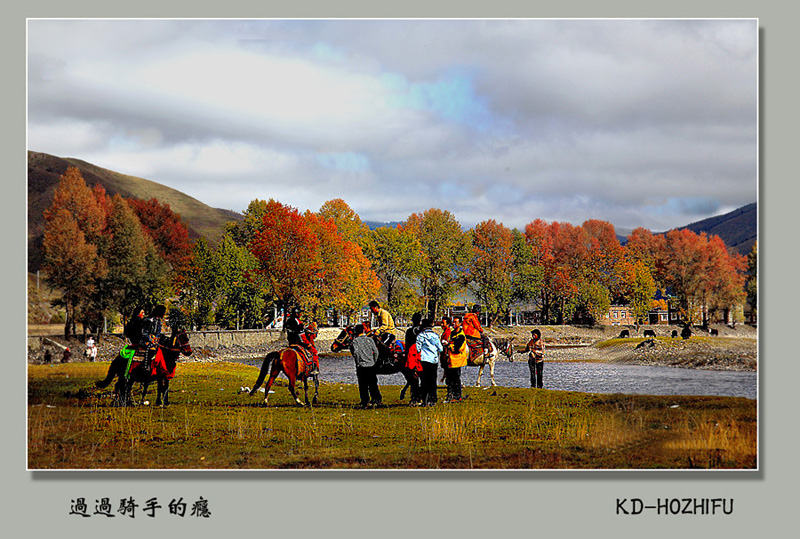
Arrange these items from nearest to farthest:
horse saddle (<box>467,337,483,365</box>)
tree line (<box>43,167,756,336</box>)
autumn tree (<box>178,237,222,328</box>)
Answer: tree line (<box>43,167,756,336</box>)
horse saddle (<box>467,337,483,365</box>)
autumn tree (<box>178,237,222,328</box>)

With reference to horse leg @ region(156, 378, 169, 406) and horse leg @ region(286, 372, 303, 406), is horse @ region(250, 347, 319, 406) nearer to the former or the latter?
horse leg @ region(286, 372, 303, 406)

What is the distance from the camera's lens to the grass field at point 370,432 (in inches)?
369

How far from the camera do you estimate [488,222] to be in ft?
41.6

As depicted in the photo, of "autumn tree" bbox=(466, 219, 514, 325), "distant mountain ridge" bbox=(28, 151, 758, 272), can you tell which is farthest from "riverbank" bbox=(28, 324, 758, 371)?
"distant mountain ridge" bbox=(28, 151, 758, 272)

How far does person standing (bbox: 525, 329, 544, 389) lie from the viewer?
522 inches

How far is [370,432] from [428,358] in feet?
6.08

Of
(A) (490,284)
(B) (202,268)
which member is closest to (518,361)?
(A) (490,284)

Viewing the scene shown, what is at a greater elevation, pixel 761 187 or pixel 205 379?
pixel 761 187

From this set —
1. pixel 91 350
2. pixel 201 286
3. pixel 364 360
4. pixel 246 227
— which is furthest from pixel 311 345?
pixel 246 227

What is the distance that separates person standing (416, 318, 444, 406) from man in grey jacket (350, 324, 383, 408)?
2.56 ft

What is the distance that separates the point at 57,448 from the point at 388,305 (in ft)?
25.8

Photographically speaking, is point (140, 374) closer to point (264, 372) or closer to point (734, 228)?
point (264, 372)

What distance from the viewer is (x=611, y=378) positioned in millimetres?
12367

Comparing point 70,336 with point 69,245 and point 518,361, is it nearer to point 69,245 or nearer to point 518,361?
point 69,245
